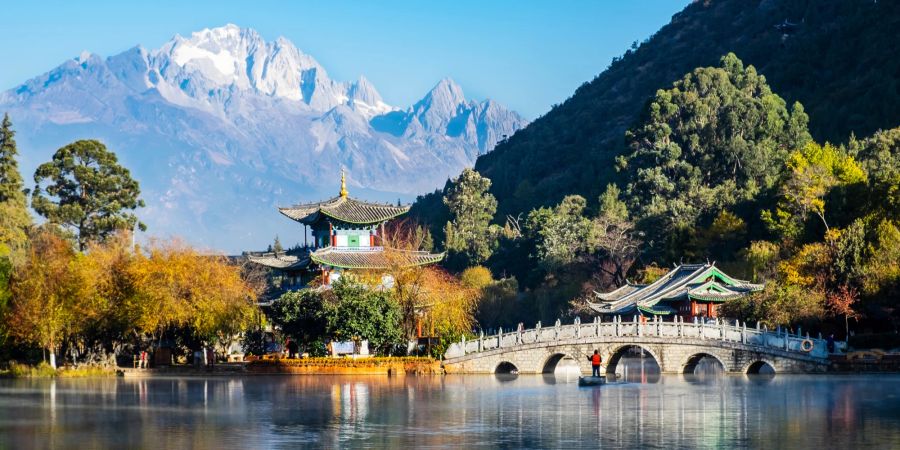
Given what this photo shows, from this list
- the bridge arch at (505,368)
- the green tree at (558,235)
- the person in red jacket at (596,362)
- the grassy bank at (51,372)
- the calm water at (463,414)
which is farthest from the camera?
the green tree at (558,235)

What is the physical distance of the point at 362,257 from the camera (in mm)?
80625

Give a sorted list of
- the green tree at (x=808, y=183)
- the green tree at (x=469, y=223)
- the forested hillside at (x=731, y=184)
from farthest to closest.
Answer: the green tree at (x=469, y=223) < the green tree at (x=808, y=183) < the forested hillside at (x=731, y=184)

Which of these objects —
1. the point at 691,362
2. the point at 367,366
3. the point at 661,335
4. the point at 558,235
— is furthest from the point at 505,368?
the point at 558,235

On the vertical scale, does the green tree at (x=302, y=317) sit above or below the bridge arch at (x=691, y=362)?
above

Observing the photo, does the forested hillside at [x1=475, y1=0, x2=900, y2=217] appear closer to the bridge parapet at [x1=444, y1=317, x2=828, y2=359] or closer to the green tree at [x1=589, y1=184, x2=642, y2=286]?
the green tree at [x1=589, y1=184, x2=642, y2=286]

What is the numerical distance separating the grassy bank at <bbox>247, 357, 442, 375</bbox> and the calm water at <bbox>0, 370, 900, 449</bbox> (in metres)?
6.32

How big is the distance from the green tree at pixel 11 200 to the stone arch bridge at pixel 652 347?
28.8 metres

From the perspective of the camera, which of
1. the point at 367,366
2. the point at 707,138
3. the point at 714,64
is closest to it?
the point at 367,366

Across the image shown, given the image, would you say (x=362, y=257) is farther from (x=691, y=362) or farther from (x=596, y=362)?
(x=596, y=362)

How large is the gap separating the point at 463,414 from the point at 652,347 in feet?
69.7

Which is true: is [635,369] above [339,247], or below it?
below

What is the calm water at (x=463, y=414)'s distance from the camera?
34625mm

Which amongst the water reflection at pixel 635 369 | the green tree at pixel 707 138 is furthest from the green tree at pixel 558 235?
the water reflection at pixel 635 369

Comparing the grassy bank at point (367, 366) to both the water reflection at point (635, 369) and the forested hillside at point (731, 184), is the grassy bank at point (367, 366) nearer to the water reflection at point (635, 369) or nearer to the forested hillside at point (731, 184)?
the water reflection at point (635, 369)
